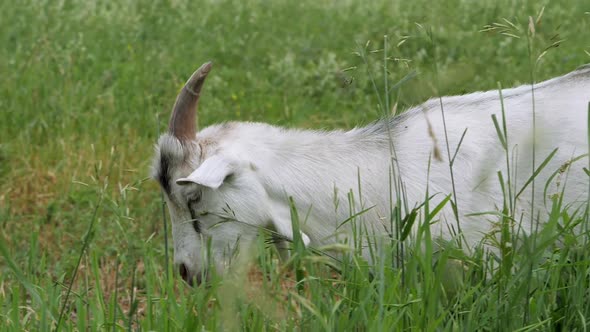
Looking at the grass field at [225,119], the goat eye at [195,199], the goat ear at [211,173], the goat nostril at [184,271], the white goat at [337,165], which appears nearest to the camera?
the grass field at [225,119]

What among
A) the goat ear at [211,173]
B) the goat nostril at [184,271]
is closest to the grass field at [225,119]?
the goat nostril at [184,271]

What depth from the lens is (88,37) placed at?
937cm

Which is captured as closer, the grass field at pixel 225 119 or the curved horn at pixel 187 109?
the grass field at pixel 225 119

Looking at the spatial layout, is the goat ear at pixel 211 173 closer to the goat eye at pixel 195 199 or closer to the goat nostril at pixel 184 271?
the goat eye at pixel 195 199

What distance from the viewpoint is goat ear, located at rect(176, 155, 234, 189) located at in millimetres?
3994

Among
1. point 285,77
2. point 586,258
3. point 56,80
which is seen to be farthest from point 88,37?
point 586,258

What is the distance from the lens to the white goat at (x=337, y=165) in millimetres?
4105

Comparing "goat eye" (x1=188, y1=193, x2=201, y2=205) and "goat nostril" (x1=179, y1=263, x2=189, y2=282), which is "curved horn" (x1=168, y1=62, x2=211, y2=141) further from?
"goat nostril" (x1=179, y1=263, x2=189, y2=282)

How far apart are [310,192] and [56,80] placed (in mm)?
4266

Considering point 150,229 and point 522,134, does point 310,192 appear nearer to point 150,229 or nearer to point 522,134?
point 522,134

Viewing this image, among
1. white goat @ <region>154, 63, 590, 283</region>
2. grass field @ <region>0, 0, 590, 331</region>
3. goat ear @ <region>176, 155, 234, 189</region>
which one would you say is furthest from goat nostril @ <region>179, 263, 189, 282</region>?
goat ear @ <region>176, 155, 234, 189</region>

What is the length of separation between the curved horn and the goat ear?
0.22 meters

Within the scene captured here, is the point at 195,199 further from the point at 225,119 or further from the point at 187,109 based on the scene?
the point at 225,119

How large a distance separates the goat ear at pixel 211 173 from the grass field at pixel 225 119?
0.32m
